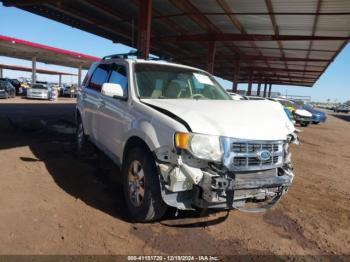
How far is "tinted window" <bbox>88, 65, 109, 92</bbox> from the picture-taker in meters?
6.25

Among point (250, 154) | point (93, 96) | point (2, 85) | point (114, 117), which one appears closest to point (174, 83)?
point (114, 117)

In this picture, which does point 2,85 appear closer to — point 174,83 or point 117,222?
point 174,83

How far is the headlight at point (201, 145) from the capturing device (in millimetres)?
3625

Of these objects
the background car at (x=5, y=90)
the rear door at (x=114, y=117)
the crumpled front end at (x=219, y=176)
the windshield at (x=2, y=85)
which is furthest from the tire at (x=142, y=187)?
the windshield at (x=2, y=85)

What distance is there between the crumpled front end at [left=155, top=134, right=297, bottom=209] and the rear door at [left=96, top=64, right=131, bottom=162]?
1.19 m

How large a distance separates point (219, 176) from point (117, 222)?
1482 mm

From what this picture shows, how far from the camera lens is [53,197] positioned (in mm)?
4883

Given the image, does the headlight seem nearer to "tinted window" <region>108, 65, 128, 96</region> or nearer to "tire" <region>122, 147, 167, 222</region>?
"tire" <region>122, 147, 167, 222</region>

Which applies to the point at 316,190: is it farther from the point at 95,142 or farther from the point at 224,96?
the point at 95,142

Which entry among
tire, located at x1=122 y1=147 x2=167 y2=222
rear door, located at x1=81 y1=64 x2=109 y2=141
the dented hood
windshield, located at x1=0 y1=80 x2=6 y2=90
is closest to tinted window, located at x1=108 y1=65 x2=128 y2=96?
rear door, located at x1=81 y1=64 x2=109 y2=141

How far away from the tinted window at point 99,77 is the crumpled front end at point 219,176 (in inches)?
116

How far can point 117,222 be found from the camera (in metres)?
4.23

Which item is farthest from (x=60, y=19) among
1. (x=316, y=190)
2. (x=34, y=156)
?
(x=316, y=190)

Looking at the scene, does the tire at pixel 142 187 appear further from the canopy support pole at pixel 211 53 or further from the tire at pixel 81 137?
the canopy support pole at pixel 211 53
